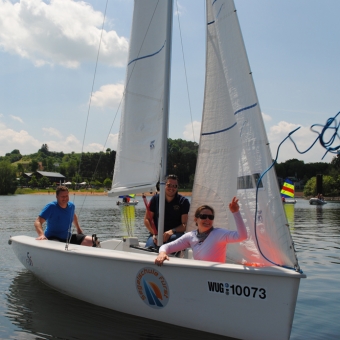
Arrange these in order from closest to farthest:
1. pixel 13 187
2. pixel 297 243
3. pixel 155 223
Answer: pixel 155 223 → pixel 297 243 → pixel 13 187

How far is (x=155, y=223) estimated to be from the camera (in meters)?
7.23

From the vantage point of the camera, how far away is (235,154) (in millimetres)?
5715

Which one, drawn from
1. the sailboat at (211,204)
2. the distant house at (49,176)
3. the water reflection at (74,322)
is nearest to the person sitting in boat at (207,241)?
the sailboat at (211,204)

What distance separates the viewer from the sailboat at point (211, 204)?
485 cm

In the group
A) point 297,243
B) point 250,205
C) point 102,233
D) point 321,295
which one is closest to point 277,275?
point 250,205

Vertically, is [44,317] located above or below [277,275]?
below

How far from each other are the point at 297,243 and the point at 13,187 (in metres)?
74.0

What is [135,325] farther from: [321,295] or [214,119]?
[321,295]

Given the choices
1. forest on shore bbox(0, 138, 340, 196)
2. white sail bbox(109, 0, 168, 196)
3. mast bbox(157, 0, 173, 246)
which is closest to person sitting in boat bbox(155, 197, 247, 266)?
mast bbox(157, 0, 173, 246)

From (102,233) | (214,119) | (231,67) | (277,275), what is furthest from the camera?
(102,233)

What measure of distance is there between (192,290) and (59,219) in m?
3.44

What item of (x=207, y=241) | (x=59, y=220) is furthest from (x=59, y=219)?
(x=207, y=241)

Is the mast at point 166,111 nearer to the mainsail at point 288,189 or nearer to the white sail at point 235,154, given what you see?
the white sail at point 235,154

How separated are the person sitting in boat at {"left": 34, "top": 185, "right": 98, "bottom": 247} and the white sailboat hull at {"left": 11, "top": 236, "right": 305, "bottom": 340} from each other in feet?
3.13
